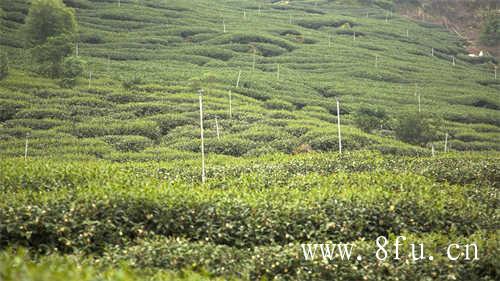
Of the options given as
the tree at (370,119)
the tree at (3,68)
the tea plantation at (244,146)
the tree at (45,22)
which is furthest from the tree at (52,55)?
the tree at (370,119)

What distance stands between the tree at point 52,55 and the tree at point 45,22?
464cm

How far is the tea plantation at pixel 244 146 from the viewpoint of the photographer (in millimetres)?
14883

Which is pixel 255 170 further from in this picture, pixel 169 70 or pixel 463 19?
pixel 463 19

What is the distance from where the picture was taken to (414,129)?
147 feet

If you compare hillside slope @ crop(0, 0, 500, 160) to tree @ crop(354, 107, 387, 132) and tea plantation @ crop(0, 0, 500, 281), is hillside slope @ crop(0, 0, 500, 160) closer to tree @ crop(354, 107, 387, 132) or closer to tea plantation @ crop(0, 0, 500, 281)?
tea plantation @ crop(0, 0, 500, 281)

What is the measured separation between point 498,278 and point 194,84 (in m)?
38.3

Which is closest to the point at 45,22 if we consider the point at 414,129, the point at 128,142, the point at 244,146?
the point at 128,142

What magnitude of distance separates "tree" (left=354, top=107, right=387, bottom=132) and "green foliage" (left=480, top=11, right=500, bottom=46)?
49.1m

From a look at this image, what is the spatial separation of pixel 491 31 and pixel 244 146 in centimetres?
6673

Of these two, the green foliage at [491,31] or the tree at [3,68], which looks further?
the green foliage at [491,31]

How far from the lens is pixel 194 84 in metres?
50.1

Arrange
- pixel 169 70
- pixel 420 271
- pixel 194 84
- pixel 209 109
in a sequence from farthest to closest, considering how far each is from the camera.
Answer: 1. pixel 169 70
2. pixel 194 84
3. pixel 209 109
4. pixel 420 271

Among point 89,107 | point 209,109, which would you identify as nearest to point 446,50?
point 209,109

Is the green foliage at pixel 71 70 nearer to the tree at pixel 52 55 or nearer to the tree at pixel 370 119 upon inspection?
the tree at pixel 52 55
